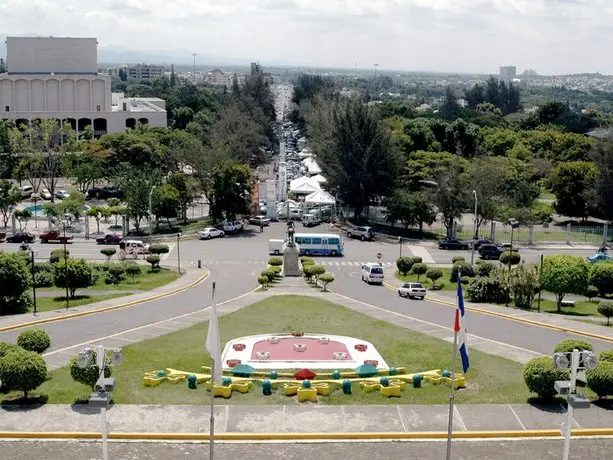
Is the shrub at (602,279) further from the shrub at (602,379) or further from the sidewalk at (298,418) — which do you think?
the sidewalk at (298,418)

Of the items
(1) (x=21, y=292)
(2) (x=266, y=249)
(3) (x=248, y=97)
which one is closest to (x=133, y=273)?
(1) (x=21, y=292)

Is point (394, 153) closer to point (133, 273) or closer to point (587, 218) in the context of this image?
point (587, 218)

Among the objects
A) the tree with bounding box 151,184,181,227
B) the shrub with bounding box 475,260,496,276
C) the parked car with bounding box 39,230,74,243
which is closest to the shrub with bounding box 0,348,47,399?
the shrub with bounding box 475,260,496,276

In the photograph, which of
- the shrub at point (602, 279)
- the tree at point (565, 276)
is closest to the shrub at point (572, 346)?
the tree at point (565, 276)

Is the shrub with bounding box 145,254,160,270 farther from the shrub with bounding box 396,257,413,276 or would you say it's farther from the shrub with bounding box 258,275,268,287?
the shrub with bounding box 396,257,413,276

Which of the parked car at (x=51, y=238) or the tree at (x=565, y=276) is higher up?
the tree at (x=565, y=276)

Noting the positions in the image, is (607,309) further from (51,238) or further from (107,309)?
(51,238)
